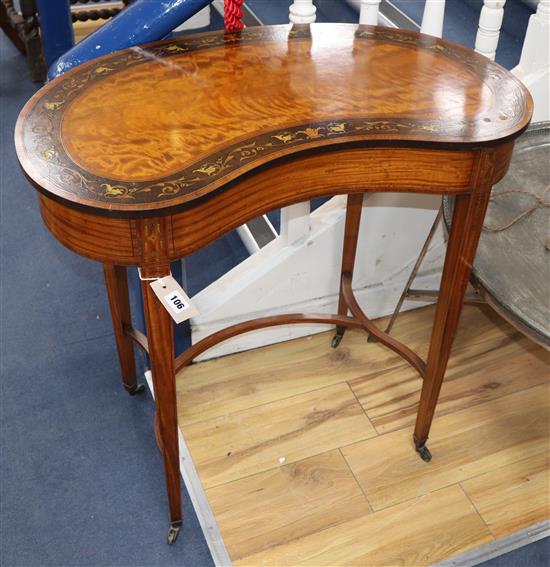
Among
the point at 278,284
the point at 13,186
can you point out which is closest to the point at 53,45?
the point at 13,186

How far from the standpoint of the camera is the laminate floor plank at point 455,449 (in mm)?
1958

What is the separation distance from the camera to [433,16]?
1.95 m

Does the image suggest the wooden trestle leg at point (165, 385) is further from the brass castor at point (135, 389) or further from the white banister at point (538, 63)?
the white banister at point (538, 63)

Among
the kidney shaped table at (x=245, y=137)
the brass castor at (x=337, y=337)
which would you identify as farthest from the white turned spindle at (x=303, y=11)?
the brass castor at (x=337, y=337)

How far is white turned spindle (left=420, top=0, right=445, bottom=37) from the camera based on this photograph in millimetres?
1926

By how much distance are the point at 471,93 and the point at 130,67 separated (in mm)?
652

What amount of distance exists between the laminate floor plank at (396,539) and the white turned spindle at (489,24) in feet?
3.66

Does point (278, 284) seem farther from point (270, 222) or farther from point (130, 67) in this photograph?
point (130, 67)

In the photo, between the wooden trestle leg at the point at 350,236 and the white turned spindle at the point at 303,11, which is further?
the wooden trestle leg at the point at 350,236

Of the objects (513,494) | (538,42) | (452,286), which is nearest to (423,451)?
(513,494)

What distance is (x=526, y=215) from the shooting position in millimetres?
1871

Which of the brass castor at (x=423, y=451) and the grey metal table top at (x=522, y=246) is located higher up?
the grey metal table top at (x=522, y=246)

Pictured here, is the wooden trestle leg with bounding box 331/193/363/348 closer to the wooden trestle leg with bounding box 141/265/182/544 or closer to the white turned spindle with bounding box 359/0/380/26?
the white turned spindle with bounding box 359/0/380/26

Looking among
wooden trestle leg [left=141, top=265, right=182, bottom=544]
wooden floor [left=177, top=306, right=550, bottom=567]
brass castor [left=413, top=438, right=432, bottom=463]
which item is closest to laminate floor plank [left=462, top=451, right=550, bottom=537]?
wooden floor [left=177, top=306, right=550, bottom=567]
